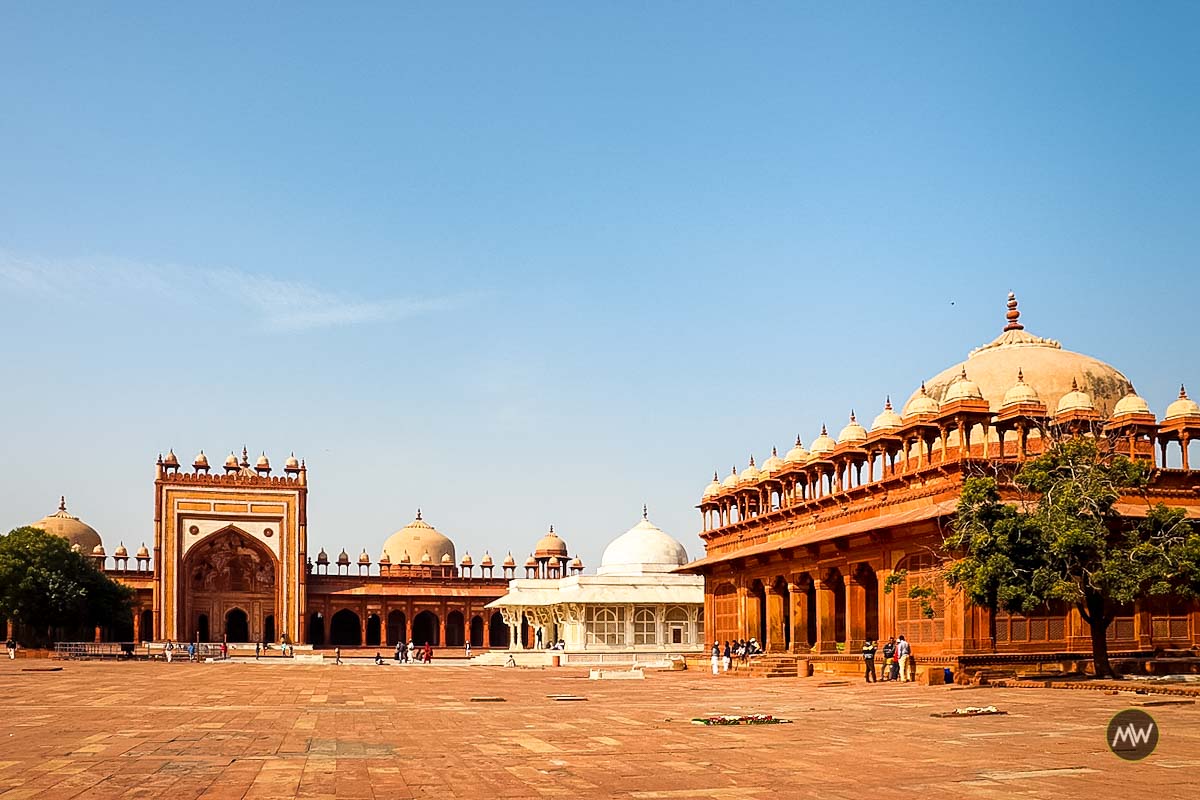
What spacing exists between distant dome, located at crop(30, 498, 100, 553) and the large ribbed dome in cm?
6351

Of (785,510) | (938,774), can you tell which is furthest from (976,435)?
(938,774)

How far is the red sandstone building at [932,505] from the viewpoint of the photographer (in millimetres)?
30328

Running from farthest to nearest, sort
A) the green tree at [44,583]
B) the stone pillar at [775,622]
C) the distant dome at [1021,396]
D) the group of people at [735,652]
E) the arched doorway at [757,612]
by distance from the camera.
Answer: the green tree at [44,583]
the arched doorway at [757,612]
the stone pillar at [775,622]
the group of people at [735,652]
the distant dome at [1021,396]

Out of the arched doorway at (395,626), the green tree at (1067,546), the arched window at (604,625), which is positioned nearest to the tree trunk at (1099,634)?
the green tree at (1067,546)

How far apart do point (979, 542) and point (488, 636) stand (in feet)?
185

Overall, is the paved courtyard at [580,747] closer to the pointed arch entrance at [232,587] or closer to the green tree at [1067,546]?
the green tree at [1067,546]

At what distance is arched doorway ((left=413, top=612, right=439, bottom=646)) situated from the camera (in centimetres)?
8131

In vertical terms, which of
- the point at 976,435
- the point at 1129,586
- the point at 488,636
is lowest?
the point at 488,636

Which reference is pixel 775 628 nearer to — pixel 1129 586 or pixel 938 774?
pixel 1129 586

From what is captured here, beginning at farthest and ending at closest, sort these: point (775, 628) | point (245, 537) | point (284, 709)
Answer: point (245, 537) → point (775, 628) → point (284, 709)

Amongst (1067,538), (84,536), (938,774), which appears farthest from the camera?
(84,536)

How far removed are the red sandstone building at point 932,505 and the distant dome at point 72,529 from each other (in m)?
55.3

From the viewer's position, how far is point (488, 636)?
258 feet

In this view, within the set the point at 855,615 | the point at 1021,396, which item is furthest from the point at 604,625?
the point at 1021,396
